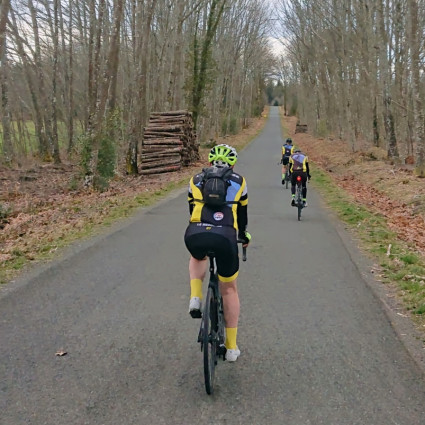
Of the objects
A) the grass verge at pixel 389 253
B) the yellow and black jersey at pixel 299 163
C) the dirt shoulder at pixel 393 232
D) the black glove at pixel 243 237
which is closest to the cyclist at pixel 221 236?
the black glove at pixel 243 237

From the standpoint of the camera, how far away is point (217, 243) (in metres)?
4.26

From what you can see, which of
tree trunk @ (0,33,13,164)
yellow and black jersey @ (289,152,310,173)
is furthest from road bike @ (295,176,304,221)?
tree trunk @ (0,33,13,164)

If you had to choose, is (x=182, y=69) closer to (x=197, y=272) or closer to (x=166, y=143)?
(x=166, y=143)

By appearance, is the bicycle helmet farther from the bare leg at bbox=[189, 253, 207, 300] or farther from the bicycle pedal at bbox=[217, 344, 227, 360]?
the bicycle pedal at bbox=[217, 344, 227, 360]

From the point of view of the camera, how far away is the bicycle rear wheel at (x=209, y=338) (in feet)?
13.4

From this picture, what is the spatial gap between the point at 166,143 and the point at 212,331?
2188cm

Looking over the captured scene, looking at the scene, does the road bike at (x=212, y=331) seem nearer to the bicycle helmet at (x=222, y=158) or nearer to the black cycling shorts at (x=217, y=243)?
the black cycling shorts at (x=217, y=243)

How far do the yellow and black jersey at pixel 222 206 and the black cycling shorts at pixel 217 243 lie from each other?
52 mm

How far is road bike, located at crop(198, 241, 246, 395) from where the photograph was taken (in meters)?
4.09

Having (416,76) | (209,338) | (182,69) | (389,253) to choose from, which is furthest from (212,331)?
(182,69)

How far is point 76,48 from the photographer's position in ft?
139

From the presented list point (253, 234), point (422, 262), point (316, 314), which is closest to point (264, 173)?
point (253, 234)

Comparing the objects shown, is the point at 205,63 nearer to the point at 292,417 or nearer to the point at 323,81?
the point at 323,81

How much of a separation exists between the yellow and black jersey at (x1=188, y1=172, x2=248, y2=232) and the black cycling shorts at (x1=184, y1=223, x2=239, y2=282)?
52 mm
